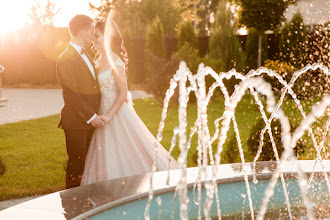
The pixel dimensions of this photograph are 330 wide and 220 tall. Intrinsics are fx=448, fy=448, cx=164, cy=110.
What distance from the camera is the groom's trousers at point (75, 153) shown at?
172 inches

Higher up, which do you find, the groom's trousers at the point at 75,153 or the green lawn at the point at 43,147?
the groom's trousers at the point at 75,153

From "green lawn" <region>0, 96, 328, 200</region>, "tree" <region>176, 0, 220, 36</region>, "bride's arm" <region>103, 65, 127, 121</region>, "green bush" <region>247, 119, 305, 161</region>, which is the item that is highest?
"tree" <region>176, 0, 220, 36</region>

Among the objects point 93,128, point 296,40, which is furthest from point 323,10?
point 93,128

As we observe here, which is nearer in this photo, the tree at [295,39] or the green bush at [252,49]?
the tree at [295,39]

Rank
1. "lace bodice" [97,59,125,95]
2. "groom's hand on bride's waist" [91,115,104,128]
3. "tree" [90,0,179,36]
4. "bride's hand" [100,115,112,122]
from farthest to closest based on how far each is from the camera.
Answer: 1. "tree" [90,0,179,36]
2. "lace bodice" [97,59,125,95]
3. "bride's hand" [100,115,112,122]
4. "groom's hand on bride's waist" [91,115,104,128]

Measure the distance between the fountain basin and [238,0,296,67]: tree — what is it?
1168cm

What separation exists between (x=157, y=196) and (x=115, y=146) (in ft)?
4.77

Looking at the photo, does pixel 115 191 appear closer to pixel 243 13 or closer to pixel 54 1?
pixel 243 13

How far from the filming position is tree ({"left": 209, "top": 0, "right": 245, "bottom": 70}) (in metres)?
15.2

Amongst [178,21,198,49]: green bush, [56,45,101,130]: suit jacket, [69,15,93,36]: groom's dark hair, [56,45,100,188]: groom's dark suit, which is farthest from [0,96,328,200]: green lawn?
[178,21,198,49]: green bush

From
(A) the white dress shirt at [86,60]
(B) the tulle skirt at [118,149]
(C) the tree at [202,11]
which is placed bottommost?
(B) the tulle skirt at [118,149]

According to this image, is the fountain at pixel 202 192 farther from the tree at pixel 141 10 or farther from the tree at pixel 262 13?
the tree at pixel 141 10

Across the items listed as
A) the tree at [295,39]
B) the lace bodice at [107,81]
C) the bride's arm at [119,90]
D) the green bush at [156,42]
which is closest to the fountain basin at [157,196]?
the bride's arm at [119,90]

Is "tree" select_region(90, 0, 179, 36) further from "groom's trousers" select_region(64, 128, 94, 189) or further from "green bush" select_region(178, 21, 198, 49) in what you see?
"groom's trousers" select_region(64, 128, 94, 189)
